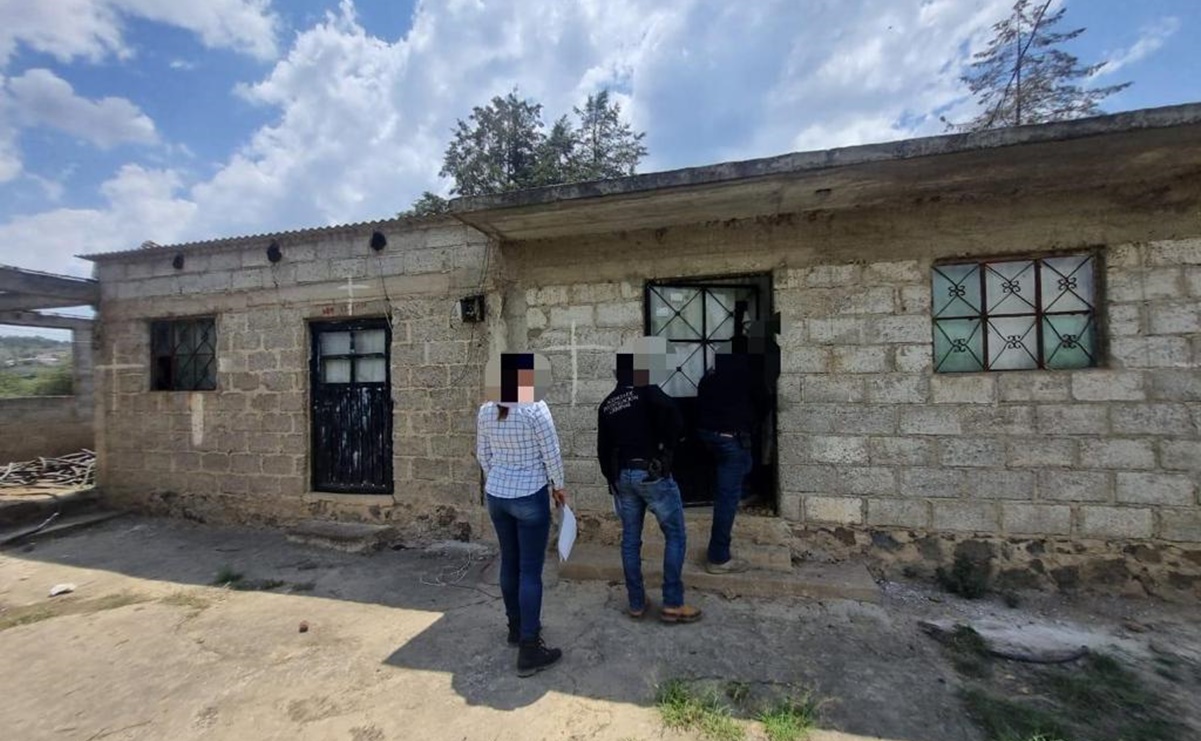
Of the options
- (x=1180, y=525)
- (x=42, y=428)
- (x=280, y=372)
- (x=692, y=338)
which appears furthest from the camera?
(x=42, y=428)

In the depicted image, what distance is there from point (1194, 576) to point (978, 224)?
290cm

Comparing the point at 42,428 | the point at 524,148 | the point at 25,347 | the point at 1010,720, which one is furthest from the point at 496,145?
the point at 25,347

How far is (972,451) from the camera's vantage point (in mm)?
3930

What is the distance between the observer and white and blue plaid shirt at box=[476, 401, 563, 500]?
2.92m

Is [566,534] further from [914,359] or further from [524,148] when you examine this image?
[524,148]

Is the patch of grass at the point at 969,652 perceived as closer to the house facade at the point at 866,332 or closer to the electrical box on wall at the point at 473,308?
the house facade at the point at 866,332

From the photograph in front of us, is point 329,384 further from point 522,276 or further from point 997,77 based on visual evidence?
point 997,77

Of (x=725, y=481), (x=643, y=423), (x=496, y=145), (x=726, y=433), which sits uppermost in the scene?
(x=496, y=145)

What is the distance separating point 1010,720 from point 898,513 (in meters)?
1.70

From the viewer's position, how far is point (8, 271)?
5.79 metres

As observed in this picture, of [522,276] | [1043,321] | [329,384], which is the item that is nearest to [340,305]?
[329,384]

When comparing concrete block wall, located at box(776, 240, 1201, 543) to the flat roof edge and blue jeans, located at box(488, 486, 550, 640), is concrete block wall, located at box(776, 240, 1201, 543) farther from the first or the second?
blue jeans, located at box(488, 486, 550, 640)

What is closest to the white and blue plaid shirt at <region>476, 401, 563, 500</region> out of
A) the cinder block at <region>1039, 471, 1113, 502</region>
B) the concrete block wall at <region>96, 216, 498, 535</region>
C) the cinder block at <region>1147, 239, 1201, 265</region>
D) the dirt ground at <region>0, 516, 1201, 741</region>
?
the dirt ground at <region>0, 516, 1201, 741</region>

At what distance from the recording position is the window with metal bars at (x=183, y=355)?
20.5 ft
